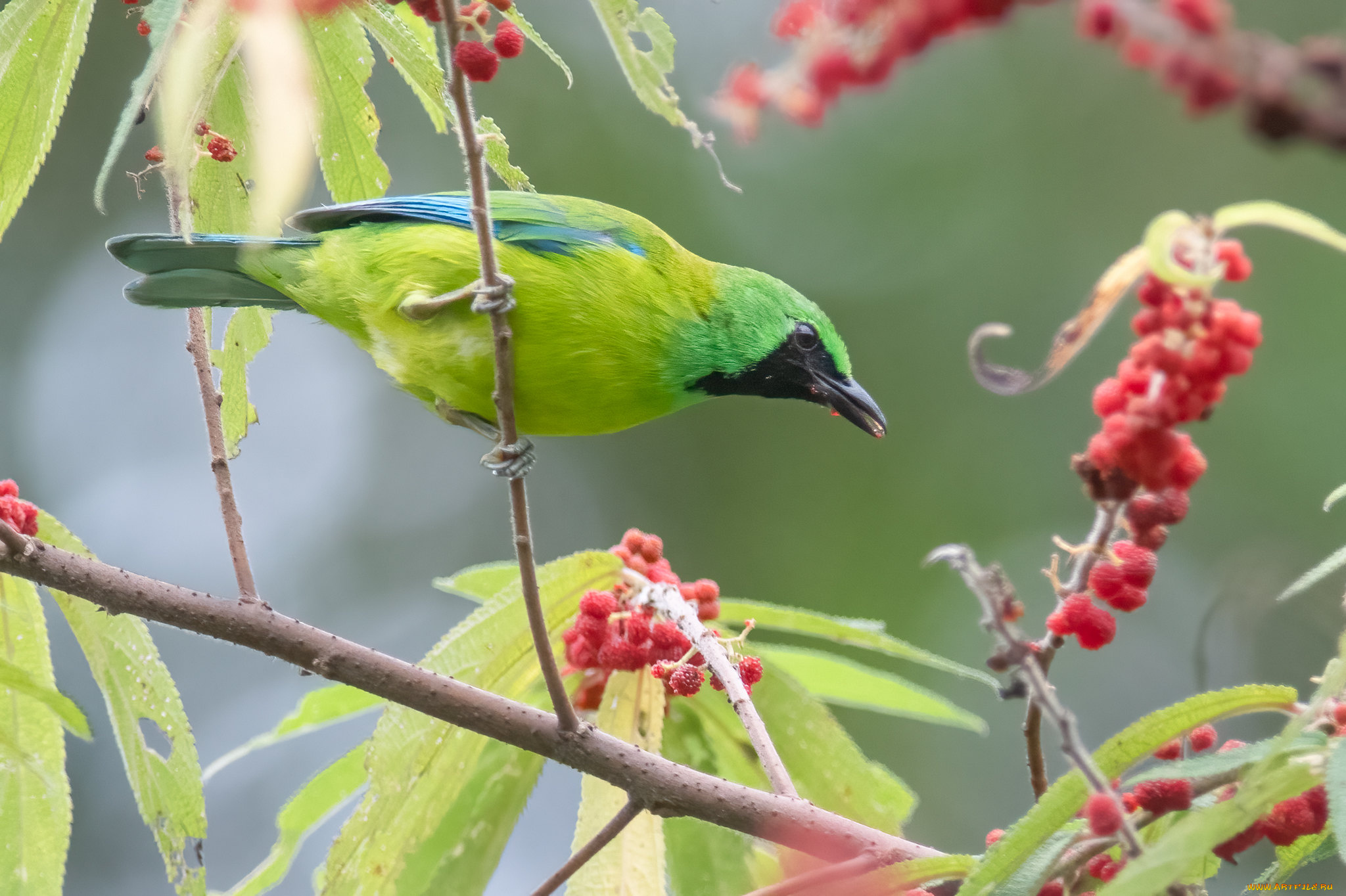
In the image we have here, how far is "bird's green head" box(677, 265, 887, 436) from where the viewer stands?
3.63 metres

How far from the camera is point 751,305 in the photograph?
12.1 feet

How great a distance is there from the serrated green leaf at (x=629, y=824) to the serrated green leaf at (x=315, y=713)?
1.61 ft

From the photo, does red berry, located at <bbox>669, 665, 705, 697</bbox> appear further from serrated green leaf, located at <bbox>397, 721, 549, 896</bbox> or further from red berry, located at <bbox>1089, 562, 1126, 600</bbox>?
red berry, located at <bbox>1089, 562, 1126, 600</bbox>

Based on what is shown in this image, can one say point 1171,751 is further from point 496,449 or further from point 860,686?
point 496,449

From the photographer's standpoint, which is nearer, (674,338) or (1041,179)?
(674,338)

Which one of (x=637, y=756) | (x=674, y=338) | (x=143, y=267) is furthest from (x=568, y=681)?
(x=143, y=267)

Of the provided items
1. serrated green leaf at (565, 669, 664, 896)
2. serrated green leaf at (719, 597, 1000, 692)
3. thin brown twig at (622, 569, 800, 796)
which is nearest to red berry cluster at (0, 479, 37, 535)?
serrated green leaf at (565, 669, 664, 896)

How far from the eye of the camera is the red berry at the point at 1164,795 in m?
1.40

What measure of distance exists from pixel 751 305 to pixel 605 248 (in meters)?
0.48

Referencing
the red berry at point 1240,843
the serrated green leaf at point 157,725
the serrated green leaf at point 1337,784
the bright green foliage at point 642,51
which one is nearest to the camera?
the serrated green leaf at point 1337,784

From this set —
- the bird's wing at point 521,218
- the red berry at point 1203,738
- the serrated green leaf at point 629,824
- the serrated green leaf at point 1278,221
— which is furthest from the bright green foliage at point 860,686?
the serrated green leaf at point 1278,221

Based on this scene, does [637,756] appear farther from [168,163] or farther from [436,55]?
[436,55]

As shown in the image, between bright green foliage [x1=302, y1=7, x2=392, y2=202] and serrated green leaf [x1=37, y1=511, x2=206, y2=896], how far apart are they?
36.2 inches

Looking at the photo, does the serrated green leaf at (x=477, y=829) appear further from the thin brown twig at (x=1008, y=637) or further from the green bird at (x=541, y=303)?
the thin brown twig at (x=1008, y=637)
